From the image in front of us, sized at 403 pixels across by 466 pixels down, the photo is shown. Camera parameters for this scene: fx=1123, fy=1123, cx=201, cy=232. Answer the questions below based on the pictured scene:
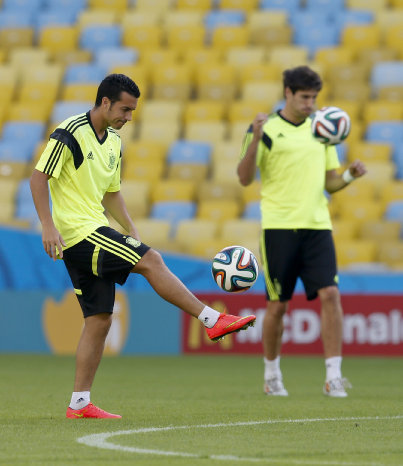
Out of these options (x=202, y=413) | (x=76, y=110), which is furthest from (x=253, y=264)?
(x=76, y=110)

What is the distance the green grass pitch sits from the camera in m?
4.48

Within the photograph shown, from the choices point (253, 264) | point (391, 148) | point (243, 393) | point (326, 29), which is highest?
point (326, 29)

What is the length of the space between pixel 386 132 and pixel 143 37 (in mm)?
4933

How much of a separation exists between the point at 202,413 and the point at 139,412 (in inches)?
14.6

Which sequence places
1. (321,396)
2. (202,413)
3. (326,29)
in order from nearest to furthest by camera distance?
(202,413) < (321,396) < (326,29)

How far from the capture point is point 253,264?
6.50m

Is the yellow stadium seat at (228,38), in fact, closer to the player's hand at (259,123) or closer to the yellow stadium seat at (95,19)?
the yellow stadium seat at (95,19)

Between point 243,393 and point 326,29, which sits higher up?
point 326,29

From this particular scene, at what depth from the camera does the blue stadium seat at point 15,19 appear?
19406 millimetres

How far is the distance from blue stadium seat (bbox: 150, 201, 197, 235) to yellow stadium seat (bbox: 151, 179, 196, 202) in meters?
0.14

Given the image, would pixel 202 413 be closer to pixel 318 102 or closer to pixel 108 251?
pixel 108 251

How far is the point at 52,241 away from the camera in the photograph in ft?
18.6

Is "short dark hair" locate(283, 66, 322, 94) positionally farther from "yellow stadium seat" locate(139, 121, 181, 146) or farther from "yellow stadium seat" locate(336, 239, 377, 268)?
"yellow stadium seat" locate(139, 121, 181, 146)

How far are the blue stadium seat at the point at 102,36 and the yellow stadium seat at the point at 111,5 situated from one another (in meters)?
1.03
